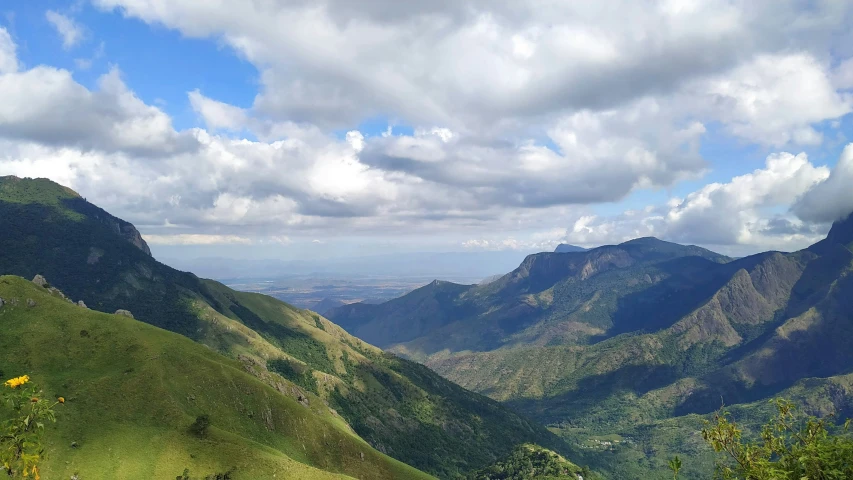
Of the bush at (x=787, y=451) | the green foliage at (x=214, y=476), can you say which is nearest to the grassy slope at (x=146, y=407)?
the green foliage at (x=214, y=476)

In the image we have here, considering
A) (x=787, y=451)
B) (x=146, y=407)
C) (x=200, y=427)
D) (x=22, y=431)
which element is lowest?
(x=200, y=427)

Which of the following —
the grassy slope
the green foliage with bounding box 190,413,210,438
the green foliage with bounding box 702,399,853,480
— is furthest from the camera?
the green foliage with bounding box 190,413,210,438

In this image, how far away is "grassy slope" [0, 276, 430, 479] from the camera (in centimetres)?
13612

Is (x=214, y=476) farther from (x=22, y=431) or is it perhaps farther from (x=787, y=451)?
(x=787, y=451)

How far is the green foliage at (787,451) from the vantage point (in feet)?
132

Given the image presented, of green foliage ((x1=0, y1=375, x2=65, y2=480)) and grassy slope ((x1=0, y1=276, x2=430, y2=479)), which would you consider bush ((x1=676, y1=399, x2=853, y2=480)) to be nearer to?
green foliage ((x1=0, y1=375, x2=65, y2=480))

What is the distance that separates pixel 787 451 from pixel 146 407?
170 metres

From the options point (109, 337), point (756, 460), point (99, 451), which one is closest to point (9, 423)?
point (756, 460)

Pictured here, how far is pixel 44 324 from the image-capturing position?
18188 centimetres

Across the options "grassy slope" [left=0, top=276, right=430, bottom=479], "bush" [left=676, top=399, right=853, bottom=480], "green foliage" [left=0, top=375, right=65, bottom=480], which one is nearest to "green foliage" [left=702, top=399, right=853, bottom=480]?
"bush" [left=676, top=399, right=853, bottom=480]

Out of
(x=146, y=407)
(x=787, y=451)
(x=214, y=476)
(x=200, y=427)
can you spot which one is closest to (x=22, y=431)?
→ (x=787, y=451)

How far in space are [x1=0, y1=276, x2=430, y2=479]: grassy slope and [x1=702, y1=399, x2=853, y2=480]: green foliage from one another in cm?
12625

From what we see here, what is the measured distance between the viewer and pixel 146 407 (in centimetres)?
15550

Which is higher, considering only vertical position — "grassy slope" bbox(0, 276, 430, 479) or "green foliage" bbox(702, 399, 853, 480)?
"green foliage" bbox(702, 399, 853, 480)
